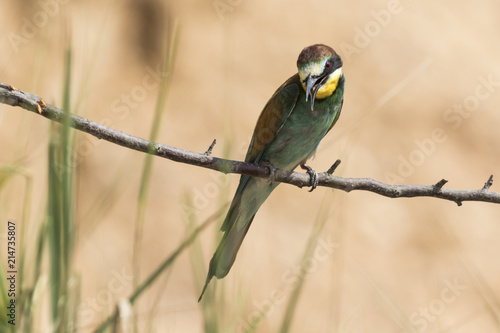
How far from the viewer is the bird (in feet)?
8.24

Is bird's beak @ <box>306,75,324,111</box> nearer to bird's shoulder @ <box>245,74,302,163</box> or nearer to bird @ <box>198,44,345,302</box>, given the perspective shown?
bird @ <box>198,44,345,302</box>

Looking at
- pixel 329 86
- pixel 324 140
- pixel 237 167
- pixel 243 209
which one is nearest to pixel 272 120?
pixel 329 86

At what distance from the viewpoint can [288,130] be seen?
2.59 metres

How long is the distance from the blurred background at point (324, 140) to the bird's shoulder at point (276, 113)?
1969 millimetres

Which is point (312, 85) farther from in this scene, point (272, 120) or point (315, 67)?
point (272, 120)

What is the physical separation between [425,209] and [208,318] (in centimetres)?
486

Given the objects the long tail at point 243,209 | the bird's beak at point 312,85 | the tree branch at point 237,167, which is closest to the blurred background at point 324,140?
the long tail at point 243,209

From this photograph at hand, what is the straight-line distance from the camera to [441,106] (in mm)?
5828

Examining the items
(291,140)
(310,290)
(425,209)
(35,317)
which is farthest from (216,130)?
(35,317)

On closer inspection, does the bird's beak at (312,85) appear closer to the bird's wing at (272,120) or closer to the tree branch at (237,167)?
the bird's wing at (272,120)

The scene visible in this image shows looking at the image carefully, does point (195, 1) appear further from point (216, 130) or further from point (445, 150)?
point (445, 150)

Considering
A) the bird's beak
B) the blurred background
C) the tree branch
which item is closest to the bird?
the bird's beak

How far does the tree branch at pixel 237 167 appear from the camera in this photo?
4.65ft

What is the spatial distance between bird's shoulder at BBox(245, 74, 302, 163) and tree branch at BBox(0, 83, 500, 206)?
0.34 metres
